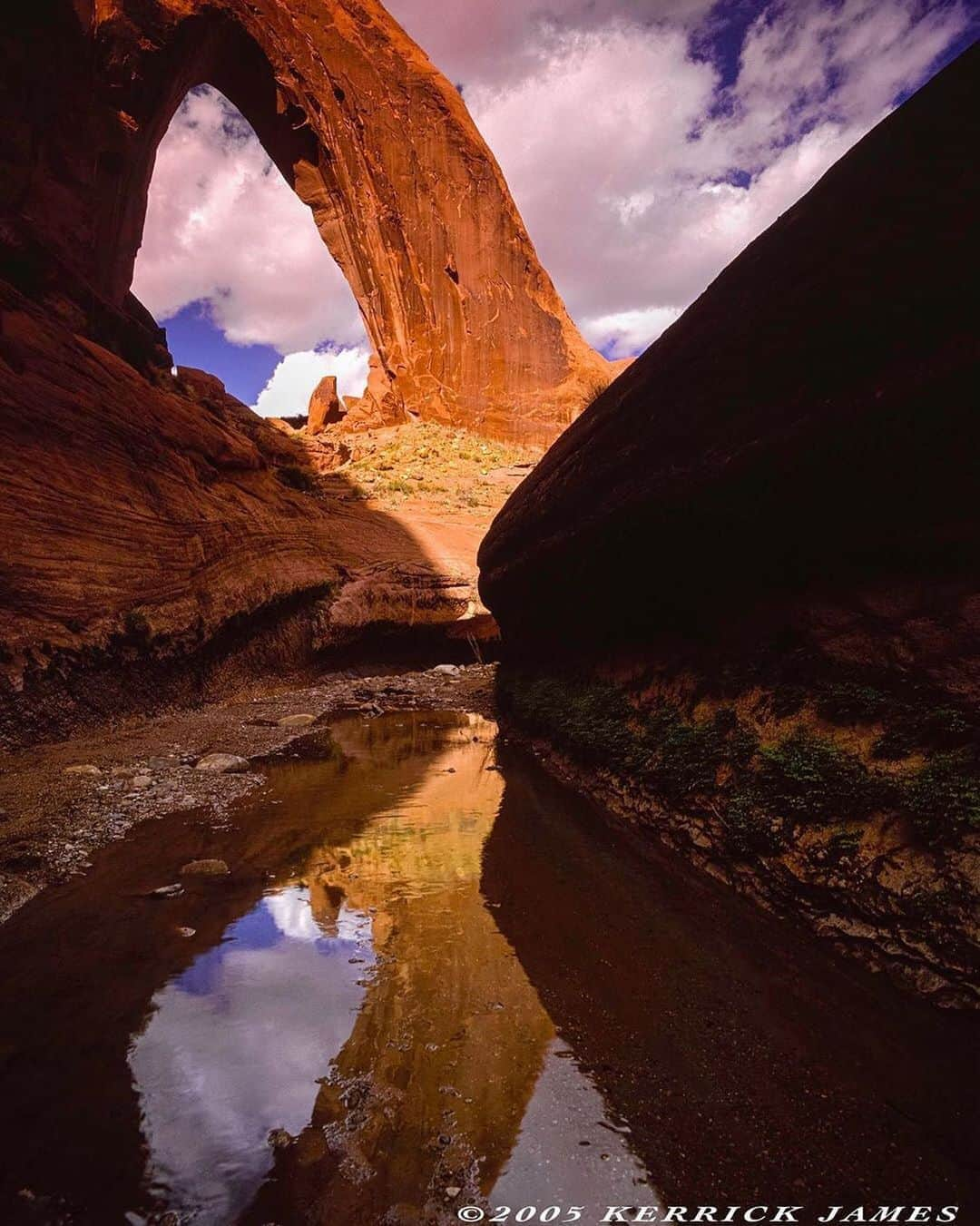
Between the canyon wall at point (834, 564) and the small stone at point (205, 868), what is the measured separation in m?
4.10

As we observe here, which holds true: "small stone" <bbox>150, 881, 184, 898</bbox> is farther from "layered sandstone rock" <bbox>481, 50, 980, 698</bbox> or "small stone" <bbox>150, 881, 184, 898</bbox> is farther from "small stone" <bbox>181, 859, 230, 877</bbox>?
"layered sandstone rock" <bbox>481, 50, 980, 698</bbox>

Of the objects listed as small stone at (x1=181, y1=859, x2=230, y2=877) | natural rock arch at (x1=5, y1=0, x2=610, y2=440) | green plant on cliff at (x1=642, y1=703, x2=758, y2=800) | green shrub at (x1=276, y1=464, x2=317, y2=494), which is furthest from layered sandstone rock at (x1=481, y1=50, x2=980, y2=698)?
natural rock arch at (x1=5, y1=0, x2=610, y2=440)

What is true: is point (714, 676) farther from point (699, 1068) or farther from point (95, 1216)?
point (95, 1216)

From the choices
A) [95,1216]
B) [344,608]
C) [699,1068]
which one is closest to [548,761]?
[699,1068]

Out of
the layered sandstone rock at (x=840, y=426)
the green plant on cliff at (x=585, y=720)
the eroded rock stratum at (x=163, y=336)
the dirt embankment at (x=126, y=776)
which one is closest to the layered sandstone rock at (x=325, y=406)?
the eroded rock stratum at (x=163, y=336)

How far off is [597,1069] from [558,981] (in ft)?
2.39

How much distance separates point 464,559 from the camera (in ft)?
66.9

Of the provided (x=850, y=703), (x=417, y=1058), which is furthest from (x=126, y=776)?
(x=850, y=703)

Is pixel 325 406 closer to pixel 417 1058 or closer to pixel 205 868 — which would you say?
pixel 205 868

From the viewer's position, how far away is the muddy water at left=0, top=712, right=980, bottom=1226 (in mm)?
2213

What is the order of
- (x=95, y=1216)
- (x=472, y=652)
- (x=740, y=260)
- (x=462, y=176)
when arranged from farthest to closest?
(x=462, y=176), (x=472, y=652), (x=740, y=260), (x=95, y=1216)

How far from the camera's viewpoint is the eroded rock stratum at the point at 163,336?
9719 mm

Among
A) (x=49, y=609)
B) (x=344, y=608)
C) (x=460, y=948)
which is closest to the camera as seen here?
(x=460, y=948)

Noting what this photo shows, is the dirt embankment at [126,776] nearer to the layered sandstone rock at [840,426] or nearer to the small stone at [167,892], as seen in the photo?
the small stone at [167,892]
